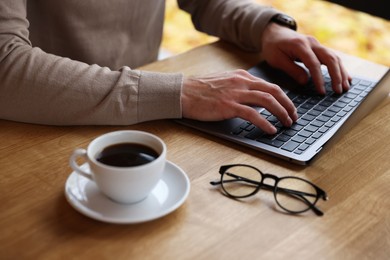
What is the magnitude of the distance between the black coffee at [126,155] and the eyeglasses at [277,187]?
13cm

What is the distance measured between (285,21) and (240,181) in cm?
63

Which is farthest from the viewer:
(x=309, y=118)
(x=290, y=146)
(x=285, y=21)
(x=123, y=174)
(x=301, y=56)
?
(x=285, y=21)

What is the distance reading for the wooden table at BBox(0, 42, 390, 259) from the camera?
0.76 metres

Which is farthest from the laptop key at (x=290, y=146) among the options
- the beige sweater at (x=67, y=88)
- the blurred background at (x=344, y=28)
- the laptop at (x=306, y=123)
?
the blurred background at (x=344, y=28)

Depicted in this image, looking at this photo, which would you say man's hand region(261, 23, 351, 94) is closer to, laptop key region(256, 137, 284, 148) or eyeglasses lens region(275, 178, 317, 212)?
laptop key region(256, 137, 284, 148)

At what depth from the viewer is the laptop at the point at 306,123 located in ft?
3.27

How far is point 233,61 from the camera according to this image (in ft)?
4.52

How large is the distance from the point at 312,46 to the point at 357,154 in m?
0.38

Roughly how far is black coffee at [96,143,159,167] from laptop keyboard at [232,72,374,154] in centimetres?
26

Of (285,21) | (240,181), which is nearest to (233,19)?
(285,21)

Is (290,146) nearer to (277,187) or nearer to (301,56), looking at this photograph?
(277,187)

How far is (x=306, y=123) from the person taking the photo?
3.55 ft

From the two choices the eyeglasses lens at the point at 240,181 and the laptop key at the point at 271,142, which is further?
the laptop key at the point at 271,142

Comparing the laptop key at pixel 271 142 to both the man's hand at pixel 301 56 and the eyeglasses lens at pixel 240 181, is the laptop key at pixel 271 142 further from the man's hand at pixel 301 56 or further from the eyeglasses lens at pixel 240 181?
the man's hand at pixel 301 56
